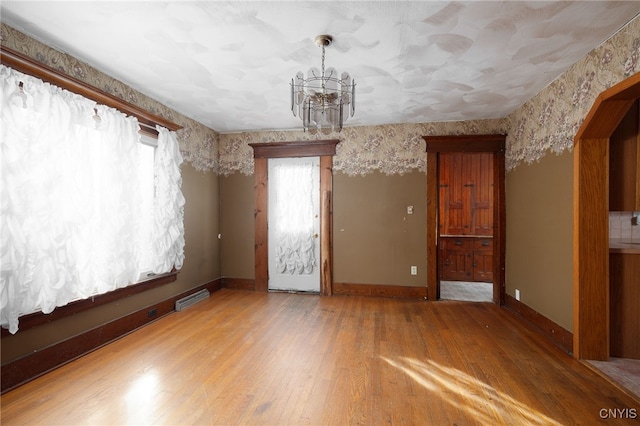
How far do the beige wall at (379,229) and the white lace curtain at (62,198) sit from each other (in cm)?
271

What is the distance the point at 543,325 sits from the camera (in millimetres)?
3146

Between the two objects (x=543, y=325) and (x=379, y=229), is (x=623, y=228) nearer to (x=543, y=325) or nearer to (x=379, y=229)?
(x=543, y=325)

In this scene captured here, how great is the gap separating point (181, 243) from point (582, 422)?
4.05 meters

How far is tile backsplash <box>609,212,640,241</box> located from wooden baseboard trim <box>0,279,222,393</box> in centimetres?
501

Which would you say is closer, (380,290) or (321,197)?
(380,290)

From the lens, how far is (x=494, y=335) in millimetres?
3111

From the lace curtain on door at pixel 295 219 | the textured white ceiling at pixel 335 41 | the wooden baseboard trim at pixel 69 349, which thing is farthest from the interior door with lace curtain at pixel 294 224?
the wooden baseboard trim at pixel 69 349

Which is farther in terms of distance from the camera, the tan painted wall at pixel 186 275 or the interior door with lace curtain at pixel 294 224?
the interior door with lace curtain at pixel 294 224

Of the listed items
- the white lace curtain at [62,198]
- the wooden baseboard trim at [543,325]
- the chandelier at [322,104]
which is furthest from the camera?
the wooden baseboard trim at [543,325]

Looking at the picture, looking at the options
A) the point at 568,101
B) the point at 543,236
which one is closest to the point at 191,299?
the point at 543,236

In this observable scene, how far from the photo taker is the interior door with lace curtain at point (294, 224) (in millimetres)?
4734

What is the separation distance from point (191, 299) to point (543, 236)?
4325 mm

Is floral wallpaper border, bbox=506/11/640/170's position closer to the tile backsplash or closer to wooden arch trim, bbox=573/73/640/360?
wooden arch trim, bbox=573/73/640/360

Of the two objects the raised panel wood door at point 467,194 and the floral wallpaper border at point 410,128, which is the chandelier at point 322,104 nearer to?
the floral wallpaper border at point 410,128
